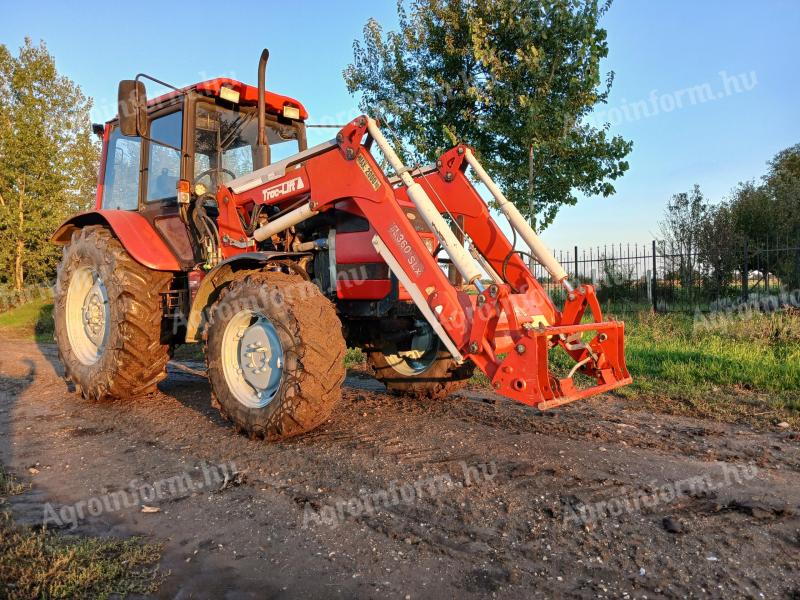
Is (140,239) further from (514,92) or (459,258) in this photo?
(514,92)

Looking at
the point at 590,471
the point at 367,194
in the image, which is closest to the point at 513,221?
the point at 367,194

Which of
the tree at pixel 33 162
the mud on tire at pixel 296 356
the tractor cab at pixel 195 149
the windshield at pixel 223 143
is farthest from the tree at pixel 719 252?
the tree at pixel 33 162

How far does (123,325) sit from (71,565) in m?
3.23

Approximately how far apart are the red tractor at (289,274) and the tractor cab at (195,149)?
0.02 metres

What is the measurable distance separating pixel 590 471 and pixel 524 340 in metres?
0.88

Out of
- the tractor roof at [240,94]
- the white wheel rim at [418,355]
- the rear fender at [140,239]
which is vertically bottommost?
the white wheel rim at [418,355]

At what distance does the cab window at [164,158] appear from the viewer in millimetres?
5418

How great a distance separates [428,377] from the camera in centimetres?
552

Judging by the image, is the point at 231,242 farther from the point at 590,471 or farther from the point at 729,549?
the point at 729,549

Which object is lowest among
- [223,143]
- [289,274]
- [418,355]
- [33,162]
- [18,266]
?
[418,355]

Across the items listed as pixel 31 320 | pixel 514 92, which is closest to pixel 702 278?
pixel 514 92

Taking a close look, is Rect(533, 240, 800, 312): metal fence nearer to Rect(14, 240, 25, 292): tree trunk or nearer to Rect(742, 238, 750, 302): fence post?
Rect(742, 238, 750, 302): fence post

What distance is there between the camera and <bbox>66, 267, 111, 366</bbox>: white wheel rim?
5.91 metres

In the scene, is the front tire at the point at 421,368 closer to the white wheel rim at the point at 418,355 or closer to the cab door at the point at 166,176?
the white wheel rim at the point at 418,355
